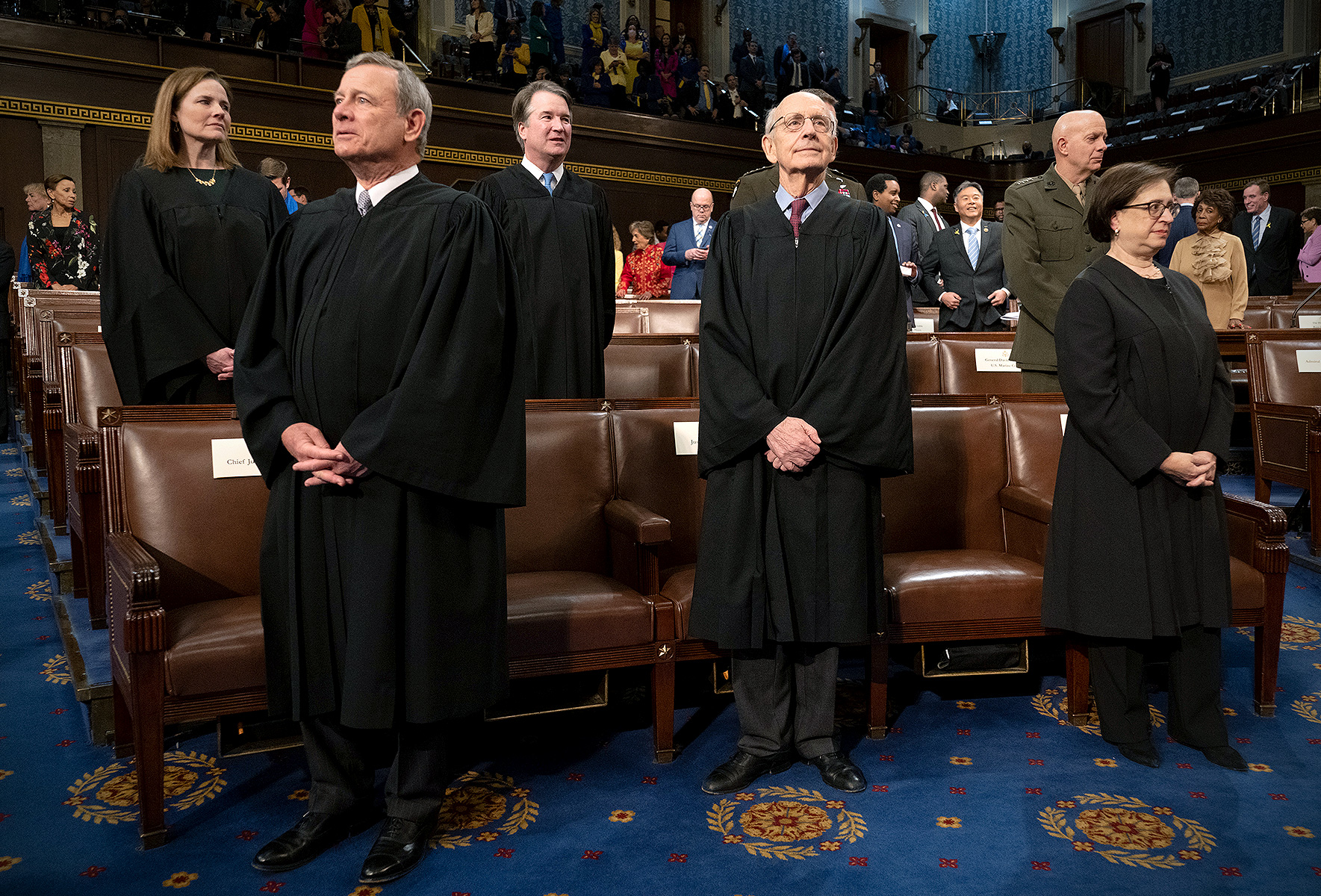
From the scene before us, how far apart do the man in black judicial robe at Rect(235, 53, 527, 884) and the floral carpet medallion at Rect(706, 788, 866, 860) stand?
594 millimetres

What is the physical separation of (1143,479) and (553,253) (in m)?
1.91

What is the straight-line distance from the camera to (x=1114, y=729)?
8.24 ft

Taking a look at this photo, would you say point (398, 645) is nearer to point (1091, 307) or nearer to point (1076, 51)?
point (1091, 307)

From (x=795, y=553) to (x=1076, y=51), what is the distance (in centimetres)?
1763

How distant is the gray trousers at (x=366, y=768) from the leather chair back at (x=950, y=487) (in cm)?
153

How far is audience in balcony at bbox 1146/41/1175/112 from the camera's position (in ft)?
48.6

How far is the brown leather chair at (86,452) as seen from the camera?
2932mm

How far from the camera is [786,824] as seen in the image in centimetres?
215

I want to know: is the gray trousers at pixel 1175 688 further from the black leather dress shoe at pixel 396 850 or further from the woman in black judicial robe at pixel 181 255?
the woman in black judicial robe at pixel 181 255

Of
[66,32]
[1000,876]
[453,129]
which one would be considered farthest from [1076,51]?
[1000,876]

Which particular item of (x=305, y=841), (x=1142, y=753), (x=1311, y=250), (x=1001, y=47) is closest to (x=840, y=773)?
(x=1142, y=753)

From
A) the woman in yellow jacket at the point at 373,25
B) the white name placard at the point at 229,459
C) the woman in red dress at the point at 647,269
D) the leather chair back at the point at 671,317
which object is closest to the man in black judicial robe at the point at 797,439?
the white name placard at the point at 229,459

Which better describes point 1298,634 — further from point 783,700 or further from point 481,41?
point 481,41

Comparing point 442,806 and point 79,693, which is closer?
point 442,806
